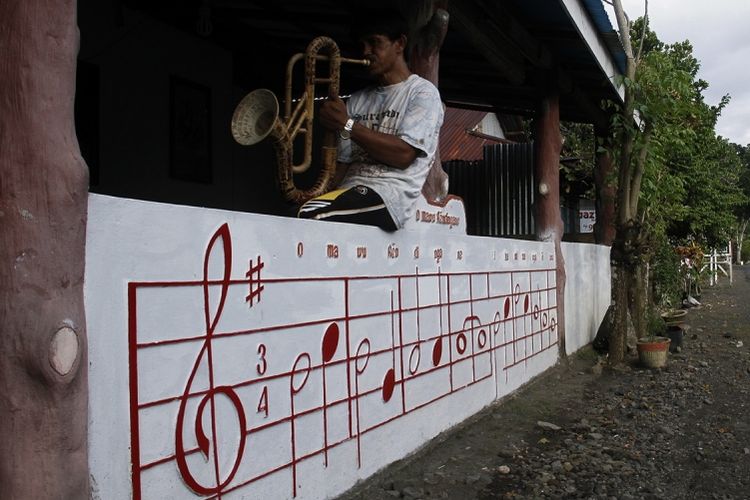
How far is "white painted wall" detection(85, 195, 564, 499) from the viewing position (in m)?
2.24

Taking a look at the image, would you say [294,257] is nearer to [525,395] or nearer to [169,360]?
[169,360]

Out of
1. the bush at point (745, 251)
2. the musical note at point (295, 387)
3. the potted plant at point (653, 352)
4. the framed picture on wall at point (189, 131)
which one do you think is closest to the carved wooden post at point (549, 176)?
the potted plant at point (653, 352)

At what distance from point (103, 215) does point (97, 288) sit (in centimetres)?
21

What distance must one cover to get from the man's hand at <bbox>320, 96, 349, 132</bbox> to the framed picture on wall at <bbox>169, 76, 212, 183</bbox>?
3.40 m

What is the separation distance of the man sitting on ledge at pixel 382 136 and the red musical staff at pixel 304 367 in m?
0.37

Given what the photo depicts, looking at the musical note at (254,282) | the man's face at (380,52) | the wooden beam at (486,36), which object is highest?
the wooden beam at (486,36)

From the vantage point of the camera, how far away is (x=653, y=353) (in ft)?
26.7

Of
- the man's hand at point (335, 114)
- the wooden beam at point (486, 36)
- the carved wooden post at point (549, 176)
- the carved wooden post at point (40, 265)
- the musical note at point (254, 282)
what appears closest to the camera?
the carved wooden post at point (40, 265)

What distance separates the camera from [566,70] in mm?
8641

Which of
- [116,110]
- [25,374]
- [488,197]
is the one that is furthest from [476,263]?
[488,197]

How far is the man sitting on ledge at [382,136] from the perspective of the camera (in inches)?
151

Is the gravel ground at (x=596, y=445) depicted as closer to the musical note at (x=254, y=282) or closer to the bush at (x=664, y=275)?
the musical note at (x=254, y=282)

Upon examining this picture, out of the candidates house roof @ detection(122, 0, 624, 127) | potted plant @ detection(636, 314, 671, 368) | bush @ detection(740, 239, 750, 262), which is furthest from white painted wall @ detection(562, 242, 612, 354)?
bush @ detection(740, 239, 750, 262)

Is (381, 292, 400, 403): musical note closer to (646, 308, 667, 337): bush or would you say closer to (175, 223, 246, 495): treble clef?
(175, 223, 246, 495): treble clef
